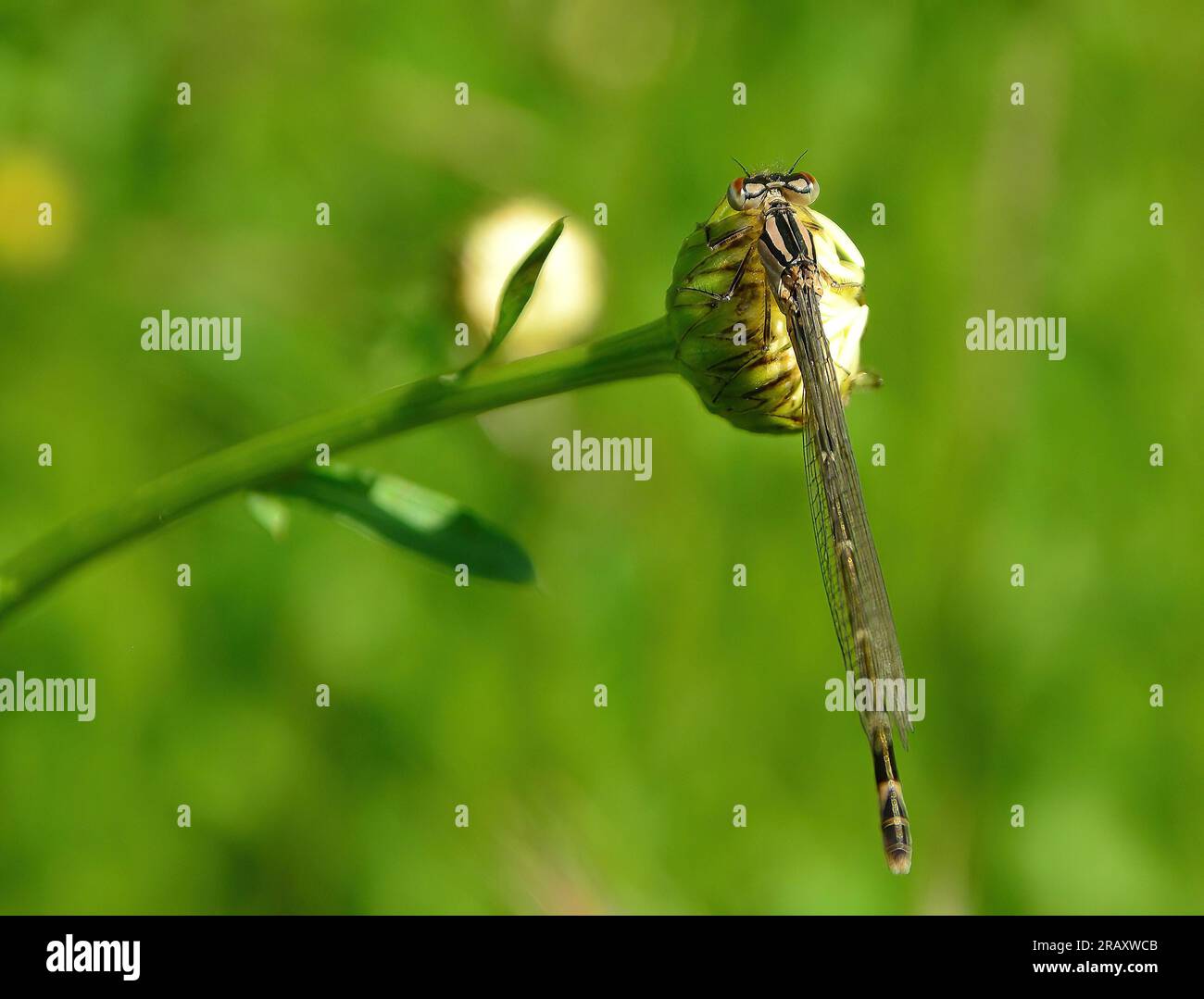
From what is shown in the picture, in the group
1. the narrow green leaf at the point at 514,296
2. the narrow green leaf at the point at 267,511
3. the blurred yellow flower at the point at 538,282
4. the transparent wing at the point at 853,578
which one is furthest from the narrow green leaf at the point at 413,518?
the blurred yellow flower at the point at 538,282

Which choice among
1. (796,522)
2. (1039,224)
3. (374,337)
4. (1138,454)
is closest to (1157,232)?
(1039,224)

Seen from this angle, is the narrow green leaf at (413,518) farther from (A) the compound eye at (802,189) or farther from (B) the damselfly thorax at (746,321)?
(A) the compound eye at (802,189)

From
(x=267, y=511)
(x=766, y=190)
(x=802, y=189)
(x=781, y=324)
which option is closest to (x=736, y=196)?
(x=766, y=190)

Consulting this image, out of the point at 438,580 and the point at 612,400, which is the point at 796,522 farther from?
the point at 438,580

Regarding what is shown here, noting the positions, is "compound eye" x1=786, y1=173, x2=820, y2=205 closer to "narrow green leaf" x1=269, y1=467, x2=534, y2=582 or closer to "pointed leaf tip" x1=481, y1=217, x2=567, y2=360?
"pointed leaf tip" x1=481, y1=217, x2=567, y2=360

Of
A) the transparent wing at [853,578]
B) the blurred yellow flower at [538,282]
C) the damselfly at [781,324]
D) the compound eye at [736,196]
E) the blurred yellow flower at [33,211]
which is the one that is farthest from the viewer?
the blurred yellow flower at [33,211]

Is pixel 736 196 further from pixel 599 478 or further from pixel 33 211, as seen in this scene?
pixel 33 211
